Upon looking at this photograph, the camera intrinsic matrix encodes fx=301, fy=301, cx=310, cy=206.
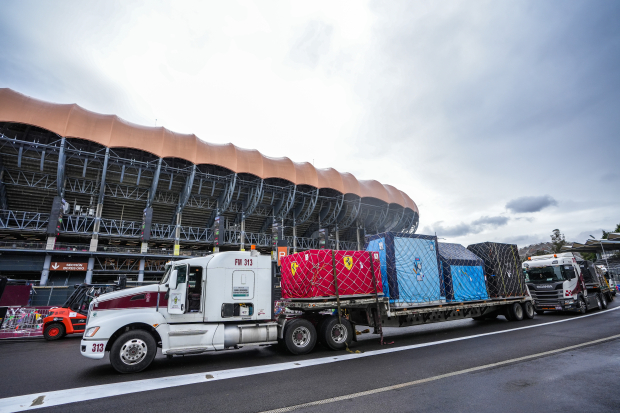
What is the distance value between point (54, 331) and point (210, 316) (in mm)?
10911

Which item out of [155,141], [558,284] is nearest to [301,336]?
[558,284]

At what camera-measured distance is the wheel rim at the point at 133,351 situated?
6934 mm

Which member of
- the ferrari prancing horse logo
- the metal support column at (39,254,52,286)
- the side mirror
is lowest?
the side mirror

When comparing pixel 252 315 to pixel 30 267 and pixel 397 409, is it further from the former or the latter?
pixel 30 267

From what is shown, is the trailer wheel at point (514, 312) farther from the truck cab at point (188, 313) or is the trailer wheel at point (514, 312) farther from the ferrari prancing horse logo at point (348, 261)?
the truck cab at point (188, 313)

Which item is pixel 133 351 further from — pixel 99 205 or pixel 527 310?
pixel 99 205

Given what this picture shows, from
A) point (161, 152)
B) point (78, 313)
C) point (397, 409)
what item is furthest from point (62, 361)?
point (161, 152)

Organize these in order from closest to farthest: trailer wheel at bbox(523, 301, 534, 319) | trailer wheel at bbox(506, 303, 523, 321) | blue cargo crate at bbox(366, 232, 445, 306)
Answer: blue cargo crate at bbox(366, 232, 445, 306), trailer wheel at bbox(506, 303, 523, 321), trailer wheel at bbox(523, 301, 534, 319)

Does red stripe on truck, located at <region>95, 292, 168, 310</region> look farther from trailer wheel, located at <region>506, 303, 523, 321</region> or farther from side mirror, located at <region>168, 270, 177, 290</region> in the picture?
trailer wheel, located at <region>506, 303, 523, 321</region>

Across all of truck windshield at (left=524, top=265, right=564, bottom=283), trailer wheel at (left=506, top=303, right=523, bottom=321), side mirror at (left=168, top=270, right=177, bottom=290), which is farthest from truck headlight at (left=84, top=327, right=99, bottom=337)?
truck windshield at (left=524, top=265, right=564, bottom=283)

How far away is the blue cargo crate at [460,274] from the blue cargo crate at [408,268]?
546mm

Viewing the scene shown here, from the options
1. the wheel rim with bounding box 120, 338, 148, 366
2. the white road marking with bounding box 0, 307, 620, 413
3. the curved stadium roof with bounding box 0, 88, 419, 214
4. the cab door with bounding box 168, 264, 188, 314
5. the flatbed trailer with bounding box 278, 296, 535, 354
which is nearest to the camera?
the white road marking with bounding box 0, 307, 620, 413

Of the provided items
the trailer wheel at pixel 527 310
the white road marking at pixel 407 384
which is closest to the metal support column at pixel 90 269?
the white road marking at pixel 407 384

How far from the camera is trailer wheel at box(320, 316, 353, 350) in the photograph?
900 centimetres
